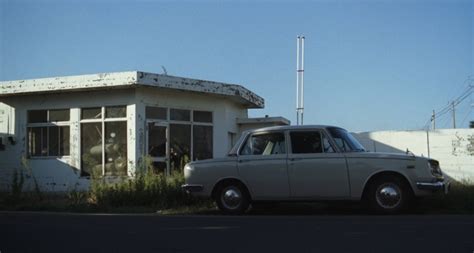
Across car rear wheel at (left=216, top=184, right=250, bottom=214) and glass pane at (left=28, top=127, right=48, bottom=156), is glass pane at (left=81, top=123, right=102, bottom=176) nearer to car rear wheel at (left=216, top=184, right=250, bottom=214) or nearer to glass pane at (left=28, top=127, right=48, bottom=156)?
glass pane at (left=28, top=127, right=48, bottom=156)

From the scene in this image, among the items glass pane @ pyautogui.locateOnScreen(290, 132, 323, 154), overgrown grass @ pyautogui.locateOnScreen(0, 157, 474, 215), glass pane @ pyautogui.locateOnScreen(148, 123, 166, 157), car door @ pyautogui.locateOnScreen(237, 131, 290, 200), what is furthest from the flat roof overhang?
glass pane @ pyautogui.locateOnScreen(290, 132, 323, 154)

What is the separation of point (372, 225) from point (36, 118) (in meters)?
13.6

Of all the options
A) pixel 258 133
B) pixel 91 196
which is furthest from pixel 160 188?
pixel 258 133

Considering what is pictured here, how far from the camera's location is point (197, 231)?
352 inches

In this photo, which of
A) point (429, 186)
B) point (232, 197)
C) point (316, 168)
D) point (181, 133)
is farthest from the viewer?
point (181, 133)

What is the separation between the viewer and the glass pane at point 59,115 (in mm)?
18875

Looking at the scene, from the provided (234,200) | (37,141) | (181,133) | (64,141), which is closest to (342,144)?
(234,200)

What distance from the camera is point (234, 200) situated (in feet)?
38.8

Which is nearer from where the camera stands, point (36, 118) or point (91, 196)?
point (91, 196)

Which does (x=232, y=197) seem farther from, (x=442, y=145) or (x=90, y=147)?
(x=442, y=145)

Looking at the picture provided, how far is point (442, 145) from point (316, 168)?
961 centimetres

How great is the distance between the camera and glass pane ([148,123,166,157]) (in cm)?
1812

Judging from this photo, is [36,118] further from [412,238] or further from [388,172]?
[412,238]

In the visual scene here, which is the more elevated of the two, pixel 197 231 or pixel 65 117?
pixel 65 117
